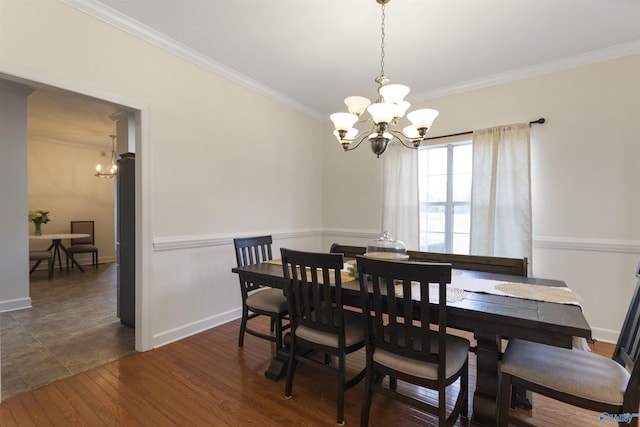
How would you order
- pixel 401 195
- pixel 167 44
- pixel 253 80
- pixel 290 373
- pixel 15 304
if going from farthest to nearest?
1. pixel 401 195
2. pixel 15 304
3. pixel 253 80
4. pixel 167 44
5. pixel 290 373

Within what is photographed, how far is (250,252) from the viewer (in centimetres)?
292

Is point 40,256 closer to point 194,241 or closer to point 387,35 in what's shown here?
point 194,241

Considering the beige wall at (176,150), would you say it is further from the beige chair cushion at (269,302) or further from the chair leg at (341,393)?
the chair leg at (341,393)

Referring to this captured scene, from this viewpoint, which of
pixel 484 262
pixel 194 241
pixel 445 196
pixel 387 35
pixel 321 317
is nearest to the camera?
pixel 321 317

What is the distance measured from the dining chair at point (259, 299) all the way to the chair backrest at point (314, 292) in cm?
42

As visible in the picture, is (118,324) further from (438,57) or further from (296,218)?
(438,57)

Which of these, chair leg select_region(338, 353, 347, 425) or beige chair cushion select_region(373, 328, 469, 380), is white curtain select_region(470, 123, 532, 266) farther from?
chair leg select_region(338, 353, 347, 425)

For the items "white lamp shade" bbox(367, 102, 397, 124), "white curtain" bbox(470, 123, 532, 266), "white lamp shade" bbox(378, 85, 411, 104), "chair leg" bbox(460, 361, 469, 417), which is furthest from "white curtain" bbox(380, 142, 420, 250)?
"chair leg" bbox(460, 361, 469, 417)

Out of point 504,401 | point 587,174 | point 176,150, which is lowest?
point 504,401

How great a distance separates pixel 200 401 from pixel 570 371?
6.97 ft

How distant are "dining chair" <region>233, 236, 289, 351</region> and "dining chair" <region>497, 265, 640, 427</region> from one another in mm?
1539

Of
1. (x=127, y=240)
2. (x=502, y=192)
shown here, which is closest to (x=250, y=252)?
(x=127, y=240)

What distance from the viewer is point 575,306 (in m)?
1.55

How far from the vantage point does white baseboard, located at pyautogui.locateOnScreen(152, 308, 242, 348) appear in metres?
2.70
